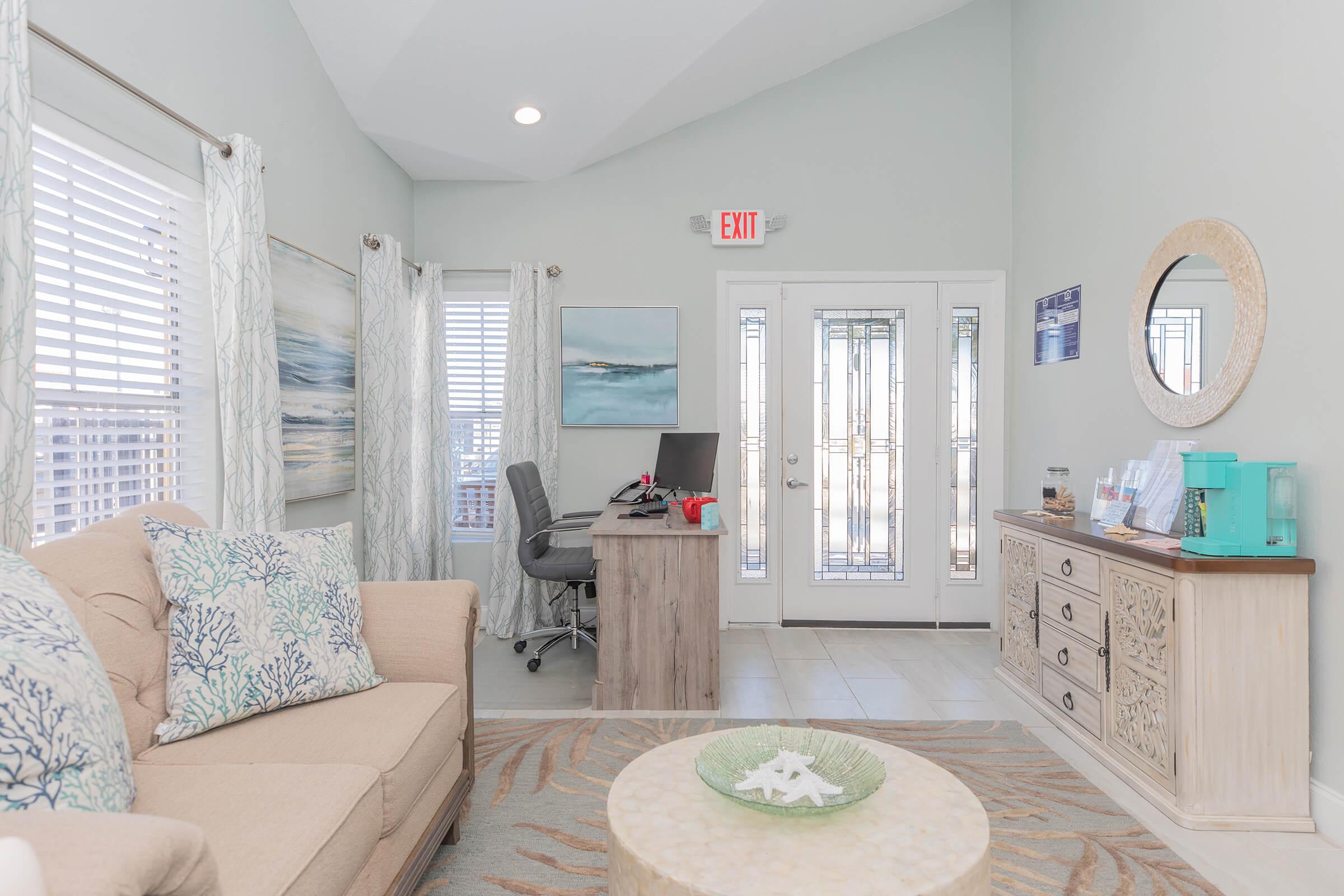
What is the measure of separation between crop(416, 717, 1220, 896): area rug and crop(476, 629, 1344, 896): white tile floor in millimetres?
83

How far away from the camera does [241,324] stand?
2287 millimetres

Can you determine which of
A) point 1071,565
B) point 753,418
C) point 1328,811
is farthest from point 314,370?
point 1328,811

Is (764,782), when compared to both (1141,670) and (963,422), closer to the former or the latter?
(1141,670)

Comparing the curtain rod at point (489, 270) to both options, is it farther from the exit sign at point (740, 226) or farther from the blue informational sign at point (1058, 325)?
the blue informational sign at point (1058, 325)

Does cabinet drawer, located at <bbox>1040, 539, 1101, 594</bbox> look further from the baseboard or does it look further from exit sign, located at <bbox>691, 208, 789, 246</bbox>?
exit sign, located at <bbox>691, 208, 789, 246</bbox>

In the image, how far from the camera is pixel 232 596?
1641 mm

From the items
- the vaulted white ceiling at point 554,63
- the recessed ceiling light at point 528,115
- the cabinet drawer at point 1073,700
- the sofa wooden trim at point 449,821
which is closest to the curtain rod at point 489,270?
the vaulted white ceiling at point 554,63

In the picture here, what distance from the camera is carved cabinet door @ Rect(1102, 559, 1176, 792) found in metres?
2.11

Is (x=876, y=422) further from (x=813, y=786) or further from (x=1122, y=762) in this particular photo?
(x=813, y=786)

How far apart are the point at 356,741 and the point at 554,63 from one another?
298 centimetres

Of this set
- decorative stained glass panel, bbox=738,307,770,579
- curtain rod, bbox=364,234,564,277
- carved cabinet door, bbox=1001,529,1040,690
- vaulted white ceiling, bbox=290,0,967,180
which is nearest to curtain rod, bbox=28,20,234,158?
vaulted white ceiling, bbox=290,0,967,180

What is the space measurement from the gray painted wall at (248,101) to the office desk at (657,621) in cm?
142

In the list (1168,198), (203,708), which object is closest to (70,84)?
(203,708)

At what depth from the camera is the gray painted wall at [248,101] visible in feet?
6.14
